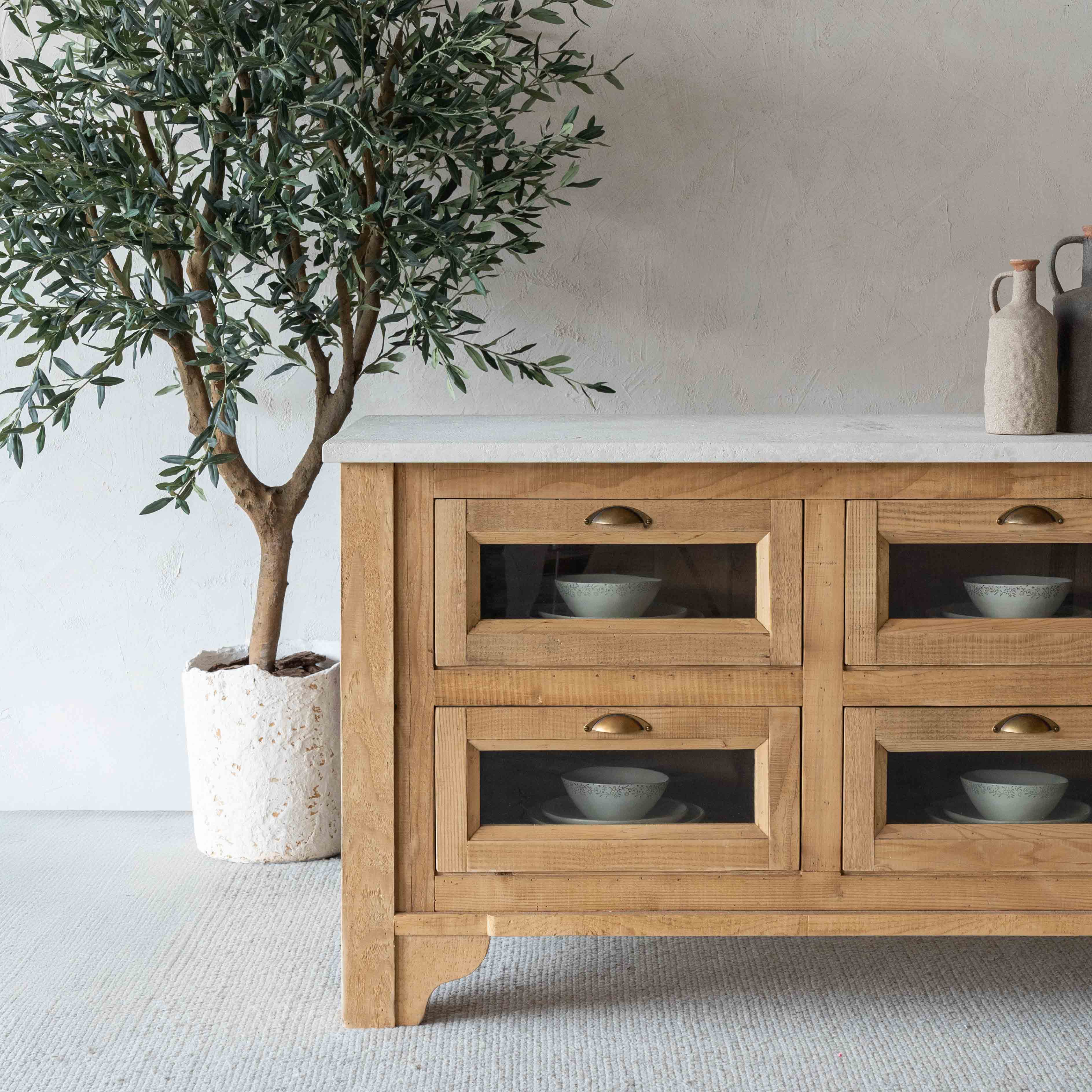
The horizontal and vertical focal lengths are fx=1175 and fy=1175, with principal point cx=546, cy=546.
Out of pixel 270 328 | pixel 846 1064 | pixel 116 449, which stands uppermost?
pixel 270 328

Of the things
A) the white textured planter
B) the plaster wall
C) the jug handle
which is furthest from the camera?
the plaster wall

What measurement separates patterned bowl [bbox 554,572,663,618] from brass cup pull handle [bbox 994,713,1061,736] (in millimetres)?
503

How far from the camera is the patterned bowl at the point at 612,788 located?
5.28 feet

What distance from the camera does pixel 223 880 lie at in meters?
2.15

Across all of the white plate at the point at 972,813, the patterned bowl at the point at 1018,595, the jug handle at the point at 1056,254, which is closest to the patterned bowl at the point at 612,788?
the white plate at the point at 972,813

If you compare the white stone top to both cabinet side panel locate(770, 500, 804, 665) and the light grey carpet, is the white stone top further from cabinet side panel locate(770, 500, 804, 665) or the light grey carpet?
the light grey carpet

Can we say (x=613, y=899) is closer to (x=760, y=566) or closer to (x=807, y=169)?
(x=760, y=566)

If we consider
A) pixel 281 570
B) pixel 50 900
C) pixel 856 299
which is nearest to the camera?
pixel 50 900

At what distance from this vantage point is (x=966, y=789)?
1.61 meters

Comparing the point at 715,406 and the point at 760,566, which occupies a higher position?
the point at 715,406

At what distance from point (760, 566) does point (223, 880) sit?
3.92 feet

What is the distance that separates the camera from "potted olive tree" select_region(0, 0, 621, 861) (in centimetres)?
179

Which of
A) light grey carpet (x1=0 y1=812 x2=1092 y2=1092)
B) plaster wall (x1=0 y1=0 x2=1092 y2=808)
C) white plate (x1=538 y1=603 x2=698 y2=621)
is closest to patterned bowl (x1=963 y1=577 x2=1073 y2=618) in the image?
white plate (x1=538 y1=603 x2=698 y2=621)

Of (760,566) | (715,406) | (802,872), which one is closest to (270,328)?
(715,406)
